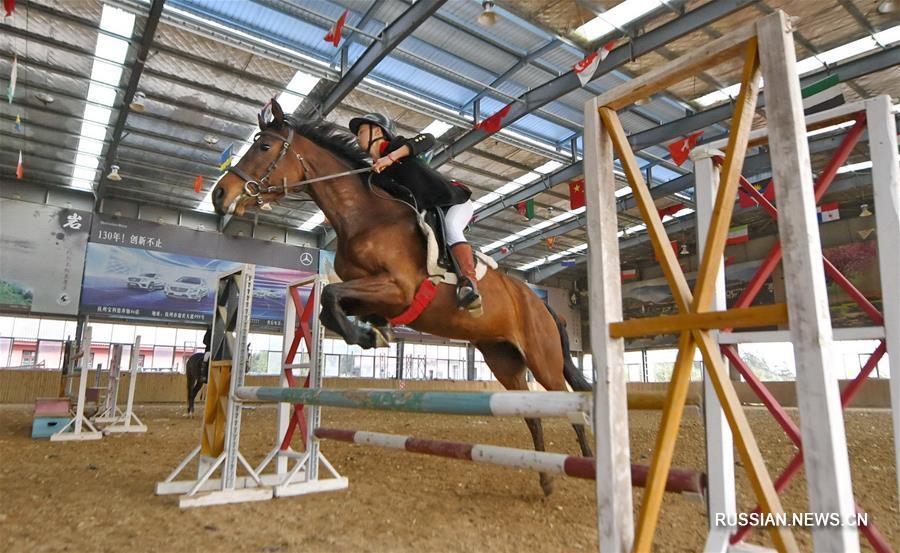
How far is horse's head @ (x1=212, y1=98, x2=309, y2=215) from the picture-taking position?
2.68m

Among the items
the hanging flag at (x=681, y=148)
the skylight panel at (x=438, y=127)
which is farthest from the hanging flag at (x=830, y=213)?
the skylight panel at (x=438, y=127)

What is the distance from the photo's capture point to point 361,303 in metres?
2.62

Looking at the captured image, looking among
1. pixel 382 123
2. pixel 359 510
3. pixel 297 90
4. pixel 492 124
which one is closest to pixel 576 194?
pixel 492 124

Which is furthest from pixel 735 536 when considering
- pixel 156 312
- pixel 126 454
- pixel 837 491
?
pixel 156 312

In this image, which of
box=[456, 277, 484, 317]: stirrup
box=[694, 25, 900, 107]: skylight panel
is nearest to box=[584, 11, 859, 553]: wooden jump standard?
box=[456, 277, 484, 317]: stirrup

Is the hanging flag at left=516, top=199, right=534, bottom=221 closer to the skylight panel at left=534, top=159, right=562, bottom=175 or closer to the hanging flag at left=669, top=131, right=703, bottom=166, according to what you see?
the skylight panel at left=534, top=159, right=562, bottom=175

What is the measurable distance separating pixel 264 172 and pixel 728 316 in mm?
2496

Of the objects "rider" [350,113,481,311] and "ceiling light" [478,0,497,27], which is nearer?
"rider" [350,113,481,311]

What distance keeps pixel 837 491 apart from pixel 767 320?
0.30m

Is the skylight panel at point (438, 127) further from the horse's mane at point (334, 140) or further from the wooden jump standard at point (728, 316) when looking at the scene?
the wooden jump standard at point (728, 316)

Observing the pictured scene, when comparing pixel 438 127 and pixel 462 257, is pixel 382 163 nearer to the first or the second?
pixel 462 257

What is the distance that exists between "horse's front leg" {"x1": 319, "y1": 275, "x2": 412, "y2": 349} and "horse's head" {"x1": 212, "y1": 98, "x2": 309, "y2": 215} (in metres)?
0.71

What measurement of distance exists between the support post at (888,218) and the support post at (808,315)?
954 mm

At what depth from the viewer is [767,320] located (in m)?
0.94
